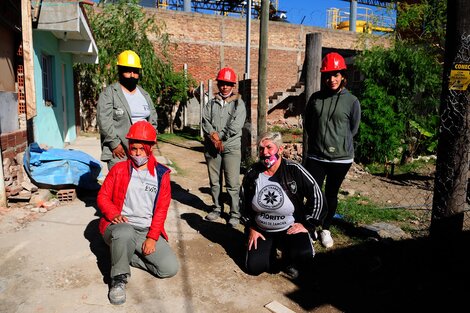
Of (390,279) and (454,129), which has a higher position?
(454,129)

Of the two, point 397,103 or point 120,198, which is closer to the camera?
point 120,198

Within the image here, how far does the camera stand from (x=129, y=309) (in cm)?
293

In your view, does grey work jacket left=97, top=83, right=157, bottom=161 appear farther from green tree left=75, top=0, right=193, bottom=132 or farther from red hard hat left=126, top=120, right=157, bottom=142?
green tree left=75, top=0, right=193, bottom=132

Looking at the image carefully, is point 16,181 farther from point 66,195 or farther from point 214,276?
point 214,276

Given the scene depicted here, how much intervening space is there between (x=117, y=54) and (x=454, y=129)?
1430 centimetres

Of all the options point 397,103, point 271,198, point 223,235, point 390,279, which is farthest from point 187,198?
point 397,103

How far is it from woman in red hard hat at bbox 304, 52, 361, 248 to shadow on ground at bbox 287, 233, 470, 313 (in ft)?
2.52

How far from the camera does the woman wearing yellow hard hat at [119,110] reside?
4.39 metres

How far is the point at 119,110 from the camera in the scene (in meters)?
4.46

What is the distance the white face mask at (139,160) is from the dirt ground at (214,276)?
1.00 meters

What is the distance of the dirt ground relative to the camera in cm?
308

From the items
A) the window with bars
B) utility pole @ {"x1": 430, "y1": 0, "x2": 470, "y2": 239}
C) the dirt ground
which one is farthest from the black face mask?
the window with bars

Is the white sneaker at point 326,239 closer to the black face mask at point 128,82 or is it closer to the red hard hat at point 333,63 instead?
the red hard hat at point 333,63

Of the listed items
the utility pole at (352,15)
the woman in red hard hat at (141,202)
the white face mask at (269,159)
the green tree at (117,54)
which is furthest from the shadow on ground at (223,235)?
the utility pole at (352,15)
